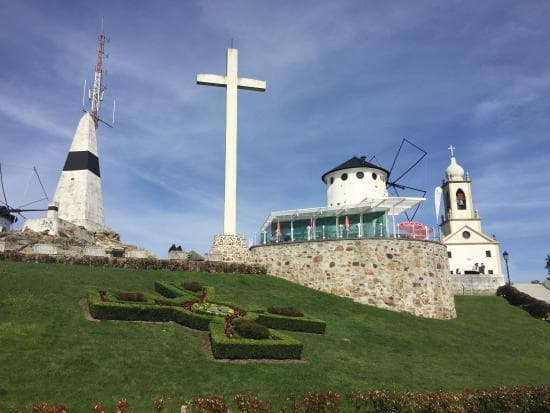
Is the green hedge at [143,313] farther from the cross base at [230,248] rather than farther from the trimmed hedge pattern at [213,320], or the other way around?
the cross base at [230,248]

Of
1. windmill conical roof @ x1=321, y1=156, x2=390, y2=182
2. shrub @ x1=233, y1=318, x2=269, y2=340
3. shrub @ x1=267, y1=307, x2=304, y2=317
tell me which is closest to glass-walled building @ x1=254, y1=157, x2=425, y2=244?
windmill conical roof @ x1=321, y1=156, x2=390, y2=182

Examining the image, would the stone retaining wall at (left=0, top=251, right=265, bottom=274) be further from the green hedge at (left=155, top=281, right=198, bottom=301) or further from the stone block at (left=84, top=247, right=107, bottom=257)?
the green hedge at (left=155, top=281, right=198, bottom=301)

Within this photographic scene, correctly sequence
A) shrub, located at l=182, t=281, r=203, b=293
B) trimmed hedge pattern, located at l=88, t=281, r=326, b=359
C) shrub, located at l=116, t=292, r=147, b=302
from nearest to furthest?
trimmed hedge pattern, located at l=88, t=281, r=326, b=359 < shrub, located at l=116, t=292, r=147, b=302 < shrub, located at l=182, t=281, r=203, b=293

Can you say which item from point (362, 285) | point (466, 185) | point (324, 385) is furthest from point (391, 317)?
point (466, 185)

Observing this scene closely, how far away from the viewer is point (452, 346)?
2555 cm

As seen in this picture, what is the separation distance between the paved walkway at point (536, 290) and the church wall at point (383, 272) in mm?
17857

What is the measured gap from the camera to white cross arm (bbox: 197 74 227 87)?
3708 centimetres

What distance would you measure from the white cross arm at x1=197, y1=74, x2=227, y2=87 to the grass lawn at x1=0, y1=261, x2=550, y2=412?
17.1 metres

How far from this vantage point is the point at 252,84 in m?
38.4

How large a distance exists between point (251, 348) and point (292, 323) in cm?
566

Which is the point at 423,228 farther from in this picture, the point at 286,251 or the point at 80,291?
the point at 80,291

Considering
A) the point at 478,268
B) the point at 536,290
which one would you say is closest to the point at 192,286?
the point at 536,290

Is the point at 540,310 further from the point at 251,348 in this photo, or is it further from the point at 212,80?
the point at 212,80

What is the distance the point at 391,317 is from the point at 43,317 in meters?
21.6
